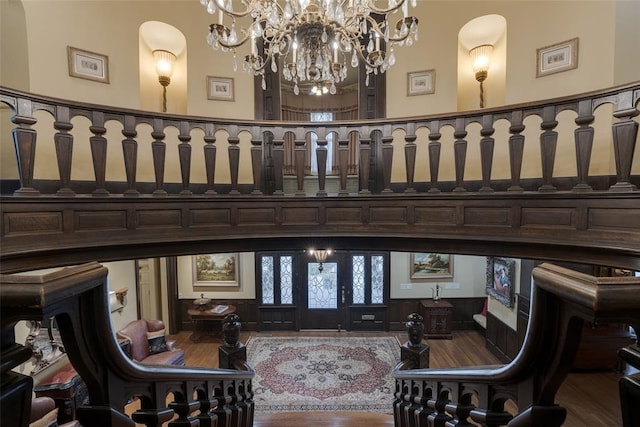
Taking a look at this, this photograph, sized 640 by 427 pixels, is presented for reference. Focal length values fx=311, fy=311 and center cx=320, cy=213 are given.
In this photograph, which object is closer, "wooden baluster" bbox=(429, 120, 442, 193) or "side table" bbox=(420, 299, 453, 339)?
"wooden baluster" bbox=(429, 120, 442, 193)

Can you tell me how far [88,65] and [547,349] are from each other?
4722 mm

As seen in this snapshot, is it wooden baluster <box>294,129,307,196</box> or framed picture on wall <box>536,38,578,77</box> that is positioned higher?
framed picture on wall <box>536,38,578,77</box>

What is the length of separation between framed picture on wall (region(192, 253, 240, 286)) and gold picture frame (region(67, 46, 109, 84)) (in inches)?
179

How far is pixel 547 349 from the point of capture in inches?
26.3

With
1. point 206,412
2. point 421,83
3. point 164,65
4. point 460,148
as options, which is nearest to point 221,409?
point 206,412

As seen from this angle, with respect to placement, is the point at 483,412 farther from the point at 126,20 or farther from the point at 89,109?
the point at 126,20

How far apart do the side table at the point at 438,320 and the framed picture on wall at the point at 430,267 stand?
0.69m

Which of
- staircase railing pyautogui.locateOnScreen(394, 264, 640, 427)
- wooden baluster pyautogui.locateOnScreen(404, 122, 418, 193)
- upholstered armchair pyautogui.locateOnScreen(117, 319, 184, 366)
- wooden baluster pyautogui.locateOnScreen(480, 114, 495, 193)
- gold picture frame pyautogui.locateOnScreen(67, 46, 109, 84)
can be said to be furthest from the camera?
upholstered armchair pyautogui.locateOnScreen(117, 319, 184, 366)

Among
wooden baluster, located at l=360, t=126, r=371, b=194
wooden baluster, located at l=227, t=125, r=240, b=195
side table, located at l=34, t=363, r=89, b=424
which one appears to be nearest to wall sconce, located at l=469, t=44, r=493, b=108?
wooden baluster, located at l=360, t=126, r=371, b=194

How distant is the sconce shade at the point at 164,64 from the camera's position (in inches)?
169

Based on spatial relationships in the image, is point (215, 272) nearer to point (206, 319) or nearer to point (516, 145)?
point (206, 319)

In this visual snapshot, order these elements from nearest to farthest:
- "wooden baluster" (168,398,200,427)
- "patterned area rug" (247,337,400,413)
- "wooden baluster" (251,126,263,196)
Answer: "wooden baluster" (168,398,200,427) < "wooden baluster" (251,126,263,196) < "patterned area rug" (247,337,400,413)

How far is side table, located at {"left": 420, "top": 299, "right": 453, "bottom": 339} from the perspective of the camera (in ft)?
23.1

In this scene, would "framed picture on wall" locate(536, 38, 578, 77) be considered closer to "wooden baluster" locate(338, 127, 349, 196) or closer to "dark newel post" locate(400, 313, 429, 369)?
"wooden baluster" locate(338, 127, 349, 196)
